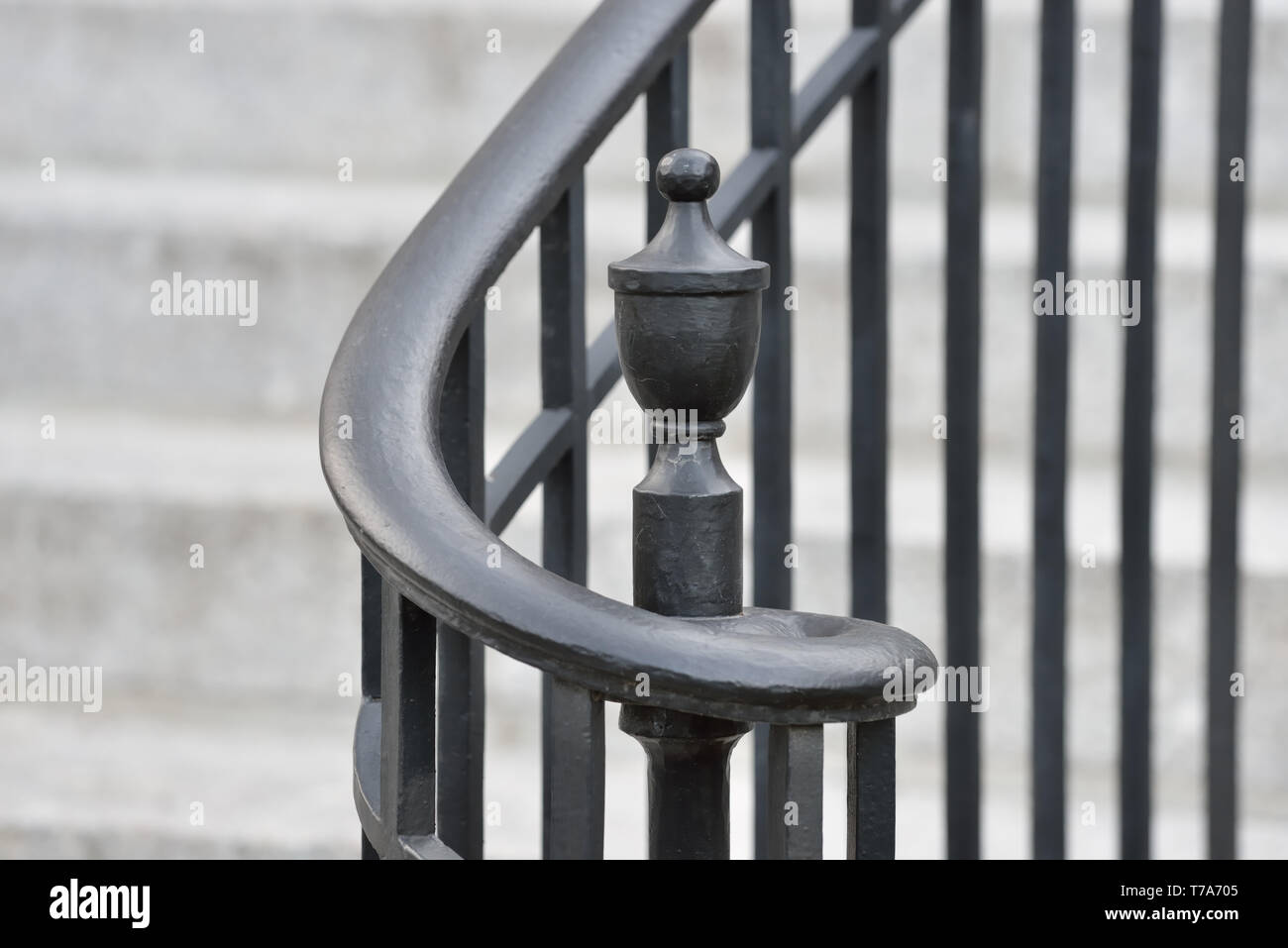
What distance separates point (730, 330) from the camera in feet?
2.80

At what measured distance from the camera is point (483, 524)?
2.74 feet

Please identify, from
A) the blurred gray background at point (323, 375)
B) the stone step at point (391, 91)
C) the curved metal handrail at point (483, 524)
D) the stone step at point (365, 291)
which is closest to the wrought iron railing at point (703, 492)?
the curved metal handrail at point (483, 524)

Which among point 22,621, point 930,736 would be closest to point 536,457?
point 930,736

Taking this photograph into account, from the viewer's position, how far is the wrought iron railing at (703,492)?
769mm

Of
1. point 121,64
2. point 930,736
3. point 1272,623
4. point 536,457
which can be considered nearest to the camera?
point 536,457

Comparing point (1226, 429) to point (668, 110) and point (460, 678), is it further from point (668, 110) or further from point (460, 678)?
point (460, 678)

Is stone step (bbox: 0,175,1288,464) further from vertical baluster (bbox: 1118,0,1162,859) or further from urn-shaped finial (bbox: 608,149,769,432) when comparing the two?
urn-shaped finial (bbox: 608,149,769,432)

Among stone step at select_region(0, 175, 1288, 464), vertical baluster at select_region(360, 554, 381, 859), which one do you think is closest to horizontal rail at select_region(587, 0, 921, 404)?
vertical baluster at select_region(360, 554, 381, 859)

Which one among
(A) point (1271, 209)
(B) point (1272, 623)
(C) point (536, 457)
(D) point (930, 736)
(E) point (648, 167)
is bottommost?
(D) point (930, 736)

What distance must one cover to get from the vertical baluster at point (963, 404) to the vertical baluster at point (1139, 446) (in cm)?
15

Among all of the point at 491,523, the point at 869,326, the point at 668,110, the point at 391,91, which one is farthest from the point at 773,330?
the point at 391,91

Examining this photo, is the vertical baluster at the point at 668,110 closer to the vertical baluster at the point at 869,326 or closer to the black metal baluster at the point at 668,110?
the black metal baluster at the point at 668,110

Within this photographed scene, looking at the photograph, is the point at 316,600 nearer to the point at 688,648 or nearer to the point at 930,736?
the point at 930,736
